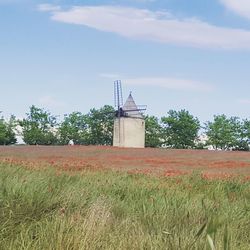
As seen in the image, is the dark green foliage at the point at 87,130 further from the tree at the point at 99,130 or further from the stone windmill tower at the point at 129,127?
the stone windmill tower at the point at 129,127

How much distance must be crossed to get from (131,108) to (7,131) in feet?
104

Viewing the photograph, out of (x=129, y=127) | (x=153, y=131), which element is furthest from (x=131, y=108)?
(x=153, y=131)

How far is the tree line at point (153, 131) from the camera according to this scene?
95.9m

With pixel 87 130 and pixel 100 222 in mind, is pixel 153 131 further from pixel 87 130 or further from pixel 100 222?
pixel 100 222

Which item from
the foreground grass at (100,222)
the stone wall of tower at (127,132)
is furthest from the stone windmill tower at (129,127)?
the foreground grass at (100,222)

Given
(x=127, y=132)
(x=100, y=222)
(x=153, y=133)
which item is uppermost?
(x=153, y=133)

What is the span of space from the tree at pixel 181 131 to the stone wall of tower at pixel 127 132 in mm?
26023

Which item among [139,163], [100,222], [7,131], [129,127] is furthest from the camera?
[7,131]

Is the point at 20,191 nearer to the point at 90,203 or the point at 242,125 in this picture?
the point at 90,203

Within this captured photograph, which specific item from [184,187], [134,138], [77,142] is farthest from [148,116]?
[184,187]

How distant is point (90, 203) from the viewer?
788 cm

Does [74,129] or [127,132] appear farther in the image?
[74,129]

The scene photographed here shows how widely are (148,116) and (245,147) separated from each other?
20619mm

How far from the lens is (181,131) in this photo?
97.4 m
